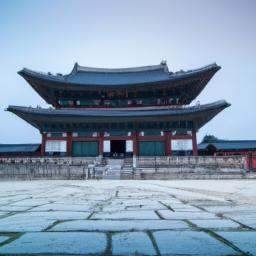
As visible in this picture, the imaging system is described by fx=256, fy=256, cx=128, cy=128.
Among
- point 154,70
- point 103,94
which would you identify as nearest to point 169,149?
point 103,94

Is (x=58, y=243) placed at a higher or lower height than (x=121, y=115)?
lower

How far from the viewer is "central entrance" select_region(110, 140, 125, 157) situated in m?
25.5

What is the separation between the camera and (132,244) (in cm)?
Result: 183

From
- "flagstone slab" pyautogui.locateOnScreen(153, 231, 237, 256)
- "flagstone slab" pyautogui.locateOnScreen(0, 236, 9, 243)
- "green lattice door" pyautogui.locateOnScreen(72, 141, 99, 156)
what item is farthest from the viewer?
"green lattice door" pyautogui.locateOnScreen(72, 141, 99, 156)

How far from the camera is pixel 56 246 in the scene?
1778mm

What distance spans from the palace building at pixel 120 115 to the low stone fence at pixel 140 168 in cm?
376

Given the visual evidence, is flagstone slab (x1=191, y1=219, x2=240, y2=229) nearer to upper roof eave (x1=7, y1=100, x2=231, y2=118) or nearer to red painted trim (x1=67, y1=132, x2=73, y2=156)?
upper roof eave (x1=7, y1=100, x2=231, y2=118)

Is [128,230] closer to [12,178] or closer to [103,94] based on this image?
[12,178]

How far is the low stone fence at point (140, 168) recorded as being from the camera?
680 inches

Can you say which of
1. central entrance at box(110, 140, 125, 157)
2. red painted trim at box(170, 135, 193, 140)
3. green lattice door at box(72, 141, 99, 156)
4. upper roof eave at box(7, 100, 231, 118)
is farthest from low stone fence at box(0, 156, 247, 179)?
upper roof eave at box(7, 100, 231, 118)

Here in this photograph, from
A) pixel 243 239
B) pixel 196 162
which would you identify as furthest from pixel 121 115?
pixel 243 239

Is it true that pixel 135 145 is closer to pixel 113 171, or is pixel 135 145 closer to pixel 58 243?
pixel 113 171

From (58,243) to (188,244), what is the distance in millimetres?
934

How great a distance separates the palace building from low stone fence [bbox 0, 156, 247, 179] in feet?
12.3
